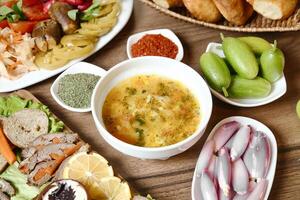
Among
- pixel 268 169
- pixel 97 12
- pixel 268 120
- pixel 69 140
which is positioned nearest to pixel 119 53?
pixel 97 12

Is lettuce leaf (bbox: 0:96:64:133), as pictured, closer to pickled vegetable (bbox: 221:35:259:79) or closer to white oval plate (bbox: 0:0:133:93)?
white oval plate (bbox: 0:0:133:93)

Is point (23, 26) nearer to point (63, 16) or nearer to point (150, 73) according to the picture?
point (63, 16)

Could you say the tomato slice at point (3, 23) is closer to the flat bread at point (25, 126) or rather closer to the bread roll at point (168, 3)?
the flat bread at point (25, 126)

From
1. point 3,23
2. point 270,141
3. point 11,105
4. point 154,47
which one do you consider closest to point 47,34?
point 3,23

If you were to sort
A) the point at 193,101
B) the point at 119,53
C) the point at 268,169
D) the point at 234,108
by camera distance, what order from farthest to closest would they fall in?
the point at 119,53 < the point at 234,108 < the point at 193,101 < the point at 268,169

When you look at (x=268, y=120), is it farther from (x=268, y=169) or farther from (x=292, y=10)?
(x=292, y=10)

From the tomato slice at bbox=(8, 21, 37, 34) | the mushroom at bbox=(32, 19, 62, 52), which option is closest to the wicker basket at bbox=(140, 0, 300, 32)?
the mushroom at bbox=(32, 19, 62, 52)

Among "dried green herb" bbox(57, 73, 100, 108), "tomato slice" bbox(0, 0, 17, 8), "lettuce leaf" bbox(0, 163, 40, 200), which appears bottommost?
"lettuce leaf" bbox(0, 163, 40, 200)
